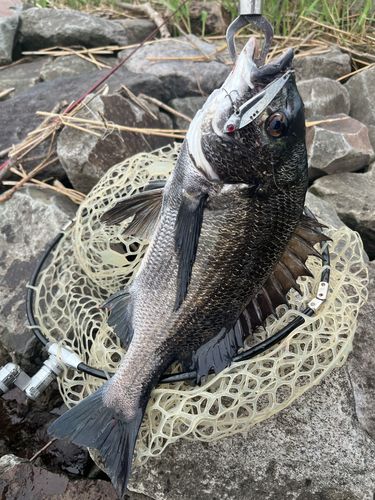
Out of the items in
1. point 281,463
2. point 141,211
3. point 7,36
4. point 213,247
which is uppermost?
point 7,36

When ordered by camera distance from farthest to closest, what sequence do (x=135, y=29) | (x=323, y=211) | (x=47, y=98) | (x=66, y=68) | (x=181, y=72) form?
(x=135, y=29)
(x=66, y=68)
(x=181, y=72)
(x=47, y=98)
(x=323, y=211)

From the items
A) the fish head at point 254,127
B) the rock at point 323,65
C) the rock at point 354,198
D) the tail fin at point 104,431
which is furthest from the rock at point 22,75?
the tail fin at point 104,431

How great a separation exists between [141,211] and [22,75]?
4583 mm

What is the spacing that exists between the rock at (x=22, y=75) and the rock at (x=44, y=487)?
16.2 ft

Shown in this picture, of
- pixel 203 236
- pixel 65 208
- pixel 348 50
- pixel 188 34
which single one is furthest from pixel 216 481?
pixel 188 34

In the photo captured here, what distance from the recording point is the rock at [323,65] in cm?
538

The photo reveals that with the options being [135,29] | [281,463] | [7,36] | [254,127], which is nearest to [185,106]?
[135,29]

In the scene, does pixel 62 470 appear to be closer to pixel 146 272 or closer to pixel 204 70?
pixel 146 272

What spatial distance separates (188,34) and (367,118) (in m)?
3.22

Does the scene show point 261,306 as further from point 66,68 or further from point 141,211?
point 66,68

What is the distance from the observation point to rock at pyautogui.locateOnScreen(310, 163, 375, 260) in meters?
3.82

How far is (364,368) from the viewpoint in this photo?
2.67m

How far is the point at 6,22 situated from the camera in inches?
227

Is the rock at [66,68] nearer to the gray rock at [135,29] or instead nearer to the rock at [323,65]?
the gray rock at [135,29]
